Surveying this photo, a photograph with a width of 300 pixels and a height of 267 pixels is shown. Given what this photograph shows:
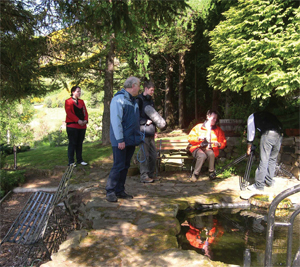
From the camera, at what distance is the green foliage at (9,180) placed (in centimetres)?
789

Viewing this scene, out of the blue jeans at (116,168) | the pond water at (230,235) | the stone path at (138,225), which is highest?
the blue jeans at (116,168)

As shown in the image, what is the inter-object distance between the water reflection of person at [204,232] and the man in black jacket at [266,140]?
173cm

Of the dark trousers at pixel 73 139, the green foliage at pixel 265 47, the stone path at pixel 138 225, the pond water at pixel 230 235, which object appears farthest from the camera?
the dark trousers at pixel 73 139

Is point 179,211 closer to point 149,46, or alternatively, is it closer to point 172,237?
point 172,237

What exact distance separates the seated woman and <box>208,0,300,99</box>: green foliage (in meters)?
1.05

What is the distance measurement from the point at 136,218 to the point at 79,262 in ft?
4.15

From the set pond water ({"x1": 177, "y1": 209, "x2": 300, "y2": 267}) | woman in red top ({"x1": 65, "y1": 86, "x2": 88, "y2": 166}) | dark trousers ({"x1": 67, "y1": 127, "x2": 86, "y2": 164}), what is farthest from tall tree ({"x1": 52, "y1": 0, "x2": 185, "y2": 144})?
pond water ({"x1": 177, "y1": 209, "x2": 300, "y2": 267})

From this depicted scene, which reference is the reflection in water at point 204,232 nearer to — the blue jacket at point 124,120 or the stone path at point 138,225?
the stone path at point 138,225

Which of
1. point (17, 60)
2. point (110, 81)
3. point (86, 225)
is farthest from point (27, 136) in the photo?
point (86, 225)

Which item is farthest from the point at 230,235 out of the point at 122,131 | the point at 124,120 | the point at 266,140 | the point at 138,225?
the point at 266,140

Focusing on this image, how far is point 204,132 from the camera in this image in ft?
23.3

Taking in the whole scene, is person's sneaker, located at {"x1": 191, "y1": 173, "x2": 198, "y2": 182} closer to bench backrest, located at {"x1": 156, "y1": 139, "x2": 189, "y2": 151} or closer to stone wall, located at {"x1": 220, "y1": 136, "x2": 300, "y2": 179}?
bench backrest, located at {"x1": 156, "y1": 139, "x2": 189, "y2": 151}

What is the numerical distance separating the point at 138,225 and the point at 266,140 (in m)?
3.32

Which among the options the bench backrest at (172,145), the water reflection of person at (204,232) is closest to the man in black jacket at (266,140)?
the water reflection of person at (204,232)
